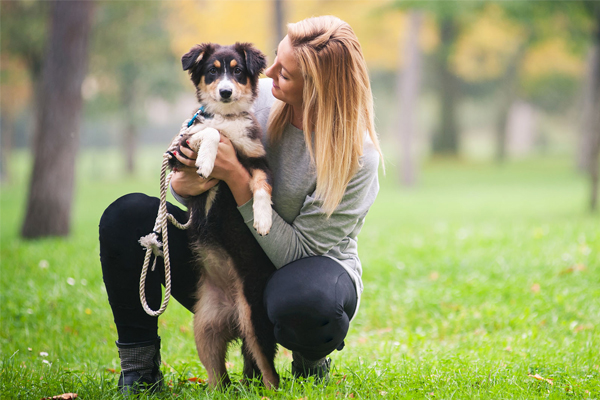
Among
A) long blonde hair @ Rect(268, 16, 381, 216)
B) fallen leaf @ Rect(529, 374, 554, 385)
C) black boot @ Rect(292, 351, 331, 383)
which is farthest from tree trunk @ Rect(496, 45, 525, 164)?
black boot @ Rect(292, 351, 331, 383)

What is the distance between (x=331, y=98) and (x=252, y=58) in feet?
1.89

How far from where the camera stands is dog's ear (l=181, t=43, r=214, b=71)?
111 inches

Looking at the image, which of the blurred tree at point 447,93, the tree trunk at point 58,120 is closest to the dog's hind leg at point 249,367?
the tree trunk at point 58,120

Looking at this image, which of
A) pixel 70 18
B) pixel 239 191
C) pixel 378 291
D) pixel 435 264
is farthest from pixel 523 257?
pixel 70 18

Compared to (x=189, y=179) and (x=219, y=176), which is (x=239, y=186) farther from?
(x=189, y=179)

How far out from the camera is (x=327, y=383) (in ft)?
8.54

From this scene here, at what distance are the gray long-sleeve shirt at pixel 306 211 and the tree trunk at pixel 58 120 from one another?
544cm

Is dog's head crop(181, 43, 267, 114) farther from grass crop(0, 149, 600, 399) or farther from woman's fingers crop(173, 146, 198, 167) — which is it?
grass crop(0, 149, 600, 399)

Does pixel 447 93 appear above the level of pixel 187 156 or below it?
below

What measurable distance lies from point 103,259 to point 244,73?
3.91ft

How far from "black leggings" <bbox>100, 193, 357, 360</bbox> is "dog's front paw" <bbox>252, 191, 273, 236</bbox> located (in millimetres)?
216

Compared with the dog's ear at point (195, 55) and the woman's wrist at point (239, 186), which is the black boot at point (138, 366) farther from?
the dog's ear at point (195, 55)

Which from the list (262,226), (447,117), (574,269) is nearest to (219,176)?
(262,226)

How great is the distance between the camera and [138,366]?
102 inches
